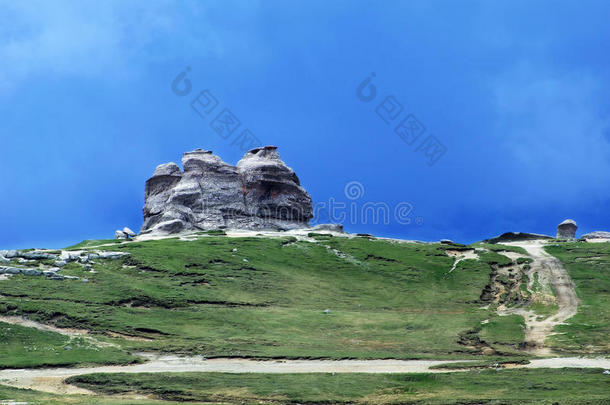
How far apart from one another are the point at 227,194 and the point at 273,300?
198 ft

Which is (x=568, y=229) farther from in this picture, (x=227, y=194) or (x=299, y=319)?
(x=299, y=319)

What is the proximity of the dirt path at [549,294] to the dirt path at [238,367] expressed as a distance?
1016 centimetres

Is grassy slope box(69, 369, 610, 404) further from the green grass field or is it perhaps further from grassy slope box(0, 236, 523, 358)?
grassy slope box(0, 236, 523, 358)

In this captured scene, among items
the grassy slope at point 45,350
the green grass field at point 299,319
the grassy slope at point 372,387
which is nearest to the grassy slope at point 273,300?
the green grass field at point 299,319

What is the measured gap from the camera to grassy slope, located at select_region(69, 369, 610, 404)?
120 feet

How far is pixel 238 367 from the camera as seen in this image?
153 ft

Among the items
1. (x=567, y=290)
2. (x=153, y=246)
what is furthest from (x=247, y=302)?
(x=567, y=290)

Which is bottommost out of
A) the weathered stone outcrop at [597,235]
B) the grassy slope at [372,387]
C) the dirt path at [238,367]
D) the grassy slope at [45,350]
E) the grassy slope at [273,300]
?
the grassy slope at [372,387]

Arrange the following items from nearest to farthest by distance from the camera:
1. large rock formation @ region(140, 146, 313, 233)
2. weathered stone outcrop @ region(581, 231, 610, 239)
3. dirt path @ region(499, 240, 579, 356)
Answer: dirt path @ region(499, 240, 579, 356) → large rock formation @ region(140, 146, 313, 233) → weathered stone outcrop @ region(581, 231, 610, 239)

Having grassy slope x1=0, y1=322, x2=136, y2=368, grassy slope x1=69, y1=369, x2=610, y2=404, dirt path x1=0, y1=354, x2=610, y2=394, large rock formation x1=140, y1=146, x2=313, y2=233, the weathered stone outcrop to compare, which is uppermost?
large rock formation x1=140, y1=146, x2=313, y2=233

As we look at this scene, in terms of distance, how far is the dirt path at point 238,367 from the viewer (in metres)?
41.6

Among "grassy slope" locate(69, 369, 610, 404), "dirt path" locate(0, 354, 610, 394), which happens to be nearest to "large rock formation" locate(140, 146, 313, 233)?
"dirt path" locate(0, 354, 610, 394)

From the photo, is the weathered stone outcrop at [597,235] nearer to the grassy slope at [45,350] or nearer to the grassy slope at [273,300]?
the grassy slope at [273,300]

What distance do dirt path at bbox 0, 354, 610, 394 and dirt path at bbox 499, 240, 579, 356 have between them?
→ 33.3 ft
